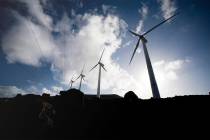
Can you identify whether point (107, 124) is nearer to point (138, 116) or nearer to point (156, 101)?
point (138, 116)

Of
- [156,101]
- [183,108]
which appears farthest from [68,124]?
[183,108]

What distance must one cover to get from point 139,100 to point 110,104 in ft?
11.6

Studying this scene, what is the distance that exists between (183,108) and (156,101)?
2.85 metres

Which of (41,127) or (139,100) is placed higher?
(139,100)

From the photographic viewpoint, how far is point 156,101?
56.8ft

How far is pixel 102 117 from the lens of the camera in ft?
55.8

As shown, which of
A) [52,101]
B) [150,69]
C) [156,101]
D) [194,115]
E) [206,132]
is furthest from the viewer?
[150,69]

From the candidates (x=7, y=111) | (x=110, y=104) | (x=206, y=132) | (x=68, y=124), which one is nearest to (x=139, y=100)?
(x=110, y=104)

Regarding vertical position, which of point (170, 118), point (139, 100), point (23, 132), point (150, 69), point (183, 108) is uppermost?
point (150, 69)

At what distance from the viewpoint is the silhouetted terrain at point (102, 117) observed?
14.8 meters

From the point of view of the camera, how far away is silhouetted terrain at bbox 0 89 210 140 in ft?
48.6

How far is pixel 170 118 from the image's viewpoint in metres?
15.2

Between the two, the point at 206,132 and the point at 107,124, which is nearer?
the point at 206,132

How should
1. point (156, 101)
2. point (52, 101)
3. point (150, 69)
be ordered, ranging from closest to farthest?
point (156, 101) < point (52, 101) < point (150, 69)
